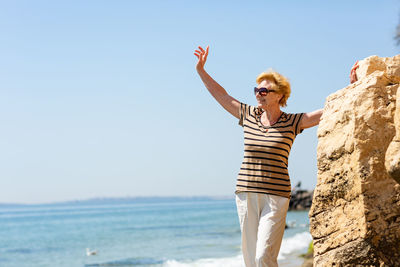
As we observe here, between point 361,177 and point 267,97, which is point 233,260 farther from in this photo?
point 361,177

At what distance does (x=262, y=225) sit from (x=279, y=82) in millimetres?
1300

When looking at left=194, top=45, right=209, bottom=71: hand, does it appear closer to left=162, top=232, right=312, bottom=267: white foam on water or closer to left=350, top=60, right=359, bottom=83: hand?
left=350, top=60, right=359, bottom=83: hand

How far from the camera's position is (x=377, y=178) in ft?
13.9

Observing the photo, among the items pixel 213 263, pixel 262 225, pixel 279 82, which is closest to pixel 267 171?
pixel 262 225

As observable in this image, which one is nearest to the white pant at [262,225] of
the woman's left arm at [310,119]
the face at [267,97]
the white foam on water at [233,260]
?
the woman's left arm at [310,119]

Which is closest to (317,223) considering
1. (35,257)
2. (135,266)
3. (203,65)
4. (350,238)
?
(350,238)

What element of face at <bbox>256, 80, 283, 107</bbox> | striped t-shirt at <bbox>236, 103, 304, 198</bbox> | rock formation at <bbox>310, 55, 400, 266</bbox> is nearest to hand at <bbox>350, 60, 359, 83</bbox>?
rock formation at <bbox>310, 55, 400, 266</bbox>

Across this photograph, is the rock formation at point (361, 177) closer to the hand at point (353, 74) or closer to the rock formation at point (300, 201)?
the hand at point (353, 74)

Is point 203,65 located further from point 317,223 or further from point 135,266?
point 135,266

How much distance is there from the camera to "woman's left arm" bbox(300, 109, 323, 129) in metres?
5.09

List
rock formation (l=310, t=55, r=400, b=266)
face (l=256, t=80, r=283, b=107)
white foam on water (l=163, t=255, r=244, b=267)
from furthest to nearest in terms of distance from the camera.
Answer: white foam on water (l=163, t=255, r=244, b=267) < face (l=256, t=80, r=283, b=107) < rock formation (l=310, t=55, r=400, b=266)

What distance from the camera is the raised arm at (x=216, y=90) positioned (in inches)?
219

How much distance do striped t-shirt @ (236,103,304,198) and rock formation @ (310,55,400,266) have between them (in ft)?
1.39

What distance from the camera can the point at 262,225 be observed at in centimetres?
493
